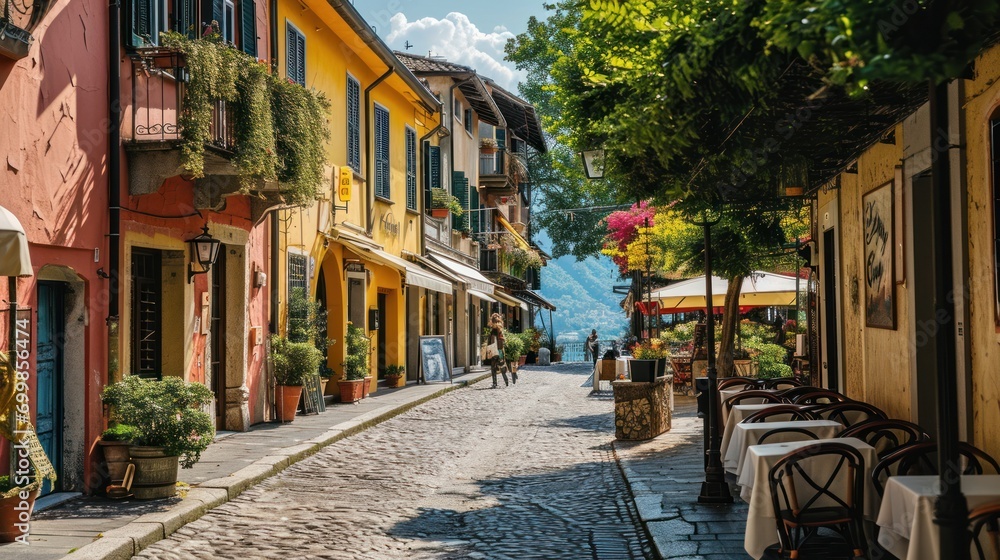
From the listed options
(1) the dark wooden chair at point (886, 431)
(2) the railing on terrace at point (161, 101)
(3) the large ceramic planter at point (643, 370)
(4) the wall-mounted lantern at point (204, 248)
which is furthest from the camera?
(3) the large ceramic planter at point (643, 370)

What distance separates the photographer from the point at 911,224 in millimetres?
8000

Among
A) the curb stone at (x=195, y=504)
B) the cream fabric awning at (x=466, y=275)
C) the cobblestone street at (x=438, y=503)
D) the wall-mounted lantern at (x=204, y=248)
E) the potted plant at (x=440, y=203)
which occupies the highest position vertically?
the potted plant at (x=440, y=203)

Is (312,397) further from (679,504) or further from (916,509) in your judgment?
(916,509)

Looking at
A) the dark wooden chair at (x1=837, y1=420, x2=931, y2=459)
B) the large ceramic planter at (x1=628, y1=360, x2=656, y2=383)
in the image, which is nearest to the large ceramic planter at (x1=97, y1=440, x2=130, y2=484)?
the dark wooden chair at (x1=837, y1=420, x2=931, y2=459)

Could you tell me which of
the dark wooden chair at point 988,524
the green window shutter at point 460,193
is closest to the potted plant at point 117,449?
the dark wooden chair at point 988,524

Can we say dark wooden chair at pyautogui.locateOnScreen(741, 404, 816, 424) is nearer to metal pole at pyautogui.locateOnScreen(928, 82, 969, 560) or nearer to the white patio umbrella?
metal pole at pyautogui.locateOnScreen(928, 82, 969, 560)

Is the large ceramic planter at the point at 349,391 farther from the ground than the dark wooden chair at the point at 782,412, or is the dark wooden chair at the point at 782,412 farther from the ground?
the dark wooden chair at the point at 782,412

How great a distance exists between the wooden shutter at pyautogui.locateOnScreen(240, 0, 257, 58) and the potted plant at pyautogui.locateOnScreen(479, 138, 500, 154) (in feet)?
77.8

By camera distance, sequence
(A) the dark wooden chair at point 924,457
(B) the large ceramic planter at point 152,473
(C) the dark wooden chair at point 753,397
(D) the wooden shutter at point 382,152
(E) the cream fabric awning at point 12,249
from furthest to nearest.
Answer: (D) the wooden shutter at point 382,152 < (C) the dark wooden chair at point 753,397 < (B) the large ceramic planter at point 152,473 < (E) the cream fabric awning at point 12,249 < (A) the dark wooden chair at point 924,457

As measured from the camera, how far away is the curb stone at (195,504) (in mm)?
6750

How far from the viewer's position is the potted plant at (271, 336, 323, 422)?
14.7 m

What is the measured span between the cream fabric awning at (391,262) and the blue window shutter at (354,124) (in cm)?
149

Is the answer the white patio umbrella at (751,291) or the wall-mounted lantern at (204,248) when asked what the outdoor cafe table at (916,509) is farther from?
the white patio umbrella at (751,291)

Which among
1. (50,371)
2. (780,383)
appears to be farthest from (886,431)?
(50,371)
